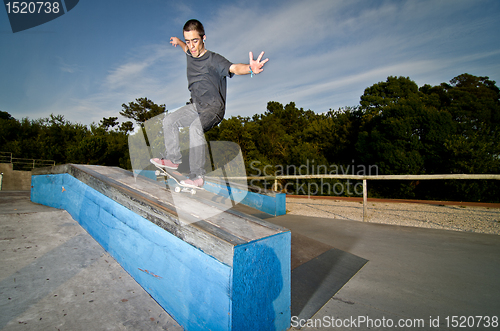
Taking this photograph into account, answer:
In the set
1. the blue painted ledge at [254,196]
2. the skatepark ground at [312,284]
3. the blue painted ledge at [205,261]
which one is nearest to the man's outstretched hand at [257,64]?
the blue painted ledge at [205,261]

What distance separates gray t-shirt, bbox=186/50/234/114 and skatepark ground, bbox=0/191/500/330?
5.70 feet

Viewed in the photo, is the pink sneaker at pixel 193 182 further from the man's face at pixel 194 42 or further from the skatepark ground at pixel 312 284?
the man's face at pixel 194 42

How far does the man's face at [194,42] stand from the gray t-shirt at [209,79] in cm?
7

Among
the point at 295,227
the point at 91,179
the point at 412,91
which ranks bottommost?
the point at 295,227

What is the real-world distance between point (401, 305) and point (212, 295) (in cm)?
132

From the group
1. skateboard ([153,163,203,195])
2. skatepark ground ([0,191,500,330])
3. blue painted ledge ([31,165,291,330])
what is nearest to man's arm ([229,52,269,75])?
blue painted ledge ([31,165,291,330])

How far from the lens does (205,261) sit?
4.16ft

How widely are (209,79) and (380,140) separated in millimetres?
17495

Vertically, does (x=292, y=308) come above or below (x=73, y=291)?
below

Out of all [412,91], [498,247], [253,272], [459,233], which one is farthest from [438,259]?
[412,91]

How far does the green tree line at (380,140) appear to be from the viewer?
12.6 meters

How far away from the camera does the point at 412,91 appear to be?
2117 cm

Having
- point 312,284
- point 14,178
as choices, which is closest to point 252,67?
point 312,284

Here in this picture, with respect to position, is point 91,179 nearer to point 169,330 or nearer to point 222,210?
point 222,210
